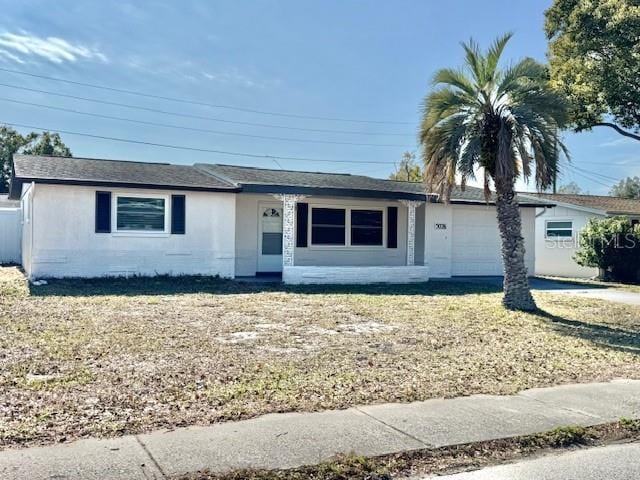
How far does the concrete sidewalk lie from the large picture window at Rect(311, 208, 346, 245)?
12.9 meters

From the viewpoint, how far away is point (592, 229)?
21141 mm

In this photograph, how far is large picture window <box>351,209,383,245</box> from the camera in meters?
19.3

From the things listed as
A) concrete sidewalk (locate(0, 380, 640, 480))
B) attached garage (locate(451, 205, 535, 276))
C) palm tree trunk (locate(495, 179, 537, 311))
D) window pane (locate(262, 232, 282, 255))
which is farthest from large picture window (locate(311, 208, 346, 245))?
concrete sidewalk (locate(0, 380, 640, 480))

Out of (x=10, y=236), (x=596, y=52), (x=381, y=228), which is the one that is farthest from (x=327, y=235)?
(x=10, y=236)

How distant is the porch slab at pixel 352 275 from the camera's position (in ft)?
53.5

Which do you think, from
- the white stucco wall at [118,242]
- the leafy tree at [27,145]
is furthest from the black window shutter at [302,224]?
the leafy tree at [27,145]

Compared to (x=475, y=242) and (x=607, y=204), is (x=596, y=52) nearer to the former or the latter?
(x=475, y=242)

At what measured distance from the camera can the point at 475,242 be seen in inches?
804

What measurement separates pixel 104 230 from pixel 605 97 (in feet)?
43.3

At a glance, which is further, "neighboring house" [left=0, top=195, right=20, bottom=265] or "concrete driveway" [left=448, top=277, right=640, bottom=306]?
"neighboring house" [left=0, top=195, right=20, bottom=265]

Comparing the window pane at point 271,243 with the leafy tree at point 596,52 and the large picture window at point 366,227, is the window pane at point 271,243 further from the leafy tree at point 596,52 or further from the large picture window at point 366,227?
the leafy tree at point 596,52

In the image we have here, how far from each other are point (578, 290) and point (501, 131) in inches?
316

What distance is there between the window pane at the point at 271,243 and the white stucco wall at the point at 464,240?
501 cm

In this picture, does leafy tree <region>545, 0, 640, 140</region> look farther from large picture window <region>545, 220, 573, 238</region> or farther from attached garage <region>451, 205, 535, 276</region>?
large picture window <region>545, 220, 573, 238</region>
